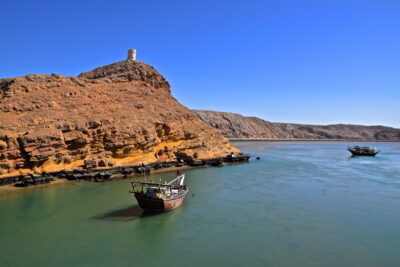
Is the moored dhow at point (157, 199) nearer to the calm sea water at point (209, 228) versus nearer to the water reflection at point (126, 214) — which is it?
the water reflection at point (126, 214)

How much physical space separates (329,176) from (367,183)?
4.79m

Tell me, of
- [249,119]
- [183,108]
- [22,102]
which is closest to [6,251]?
[22,102]

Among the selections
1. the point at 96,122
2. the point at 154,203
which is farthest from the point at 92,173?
the point at 154,203

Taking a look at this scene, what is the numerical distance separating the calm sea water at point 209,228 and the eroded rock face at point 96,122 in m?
5.28

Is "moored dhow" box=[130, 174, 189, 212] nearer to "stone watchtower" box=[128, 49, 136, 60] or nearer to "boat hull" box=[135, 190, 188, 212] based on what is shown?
"boat hull" box=[135, 190, 188, 212]

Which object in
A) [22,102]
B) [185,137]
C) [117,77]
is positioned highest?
[117,77]

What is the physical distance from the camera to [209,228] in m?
15.4

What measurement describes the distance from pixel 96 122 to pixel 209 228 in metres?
22.2

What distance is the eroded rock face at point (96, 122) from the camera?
27438 mm

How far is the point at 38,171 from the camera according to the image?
2667 centimetres

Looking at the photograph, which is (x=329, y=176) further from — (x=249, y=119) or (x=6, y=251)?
(x=249, y=119)

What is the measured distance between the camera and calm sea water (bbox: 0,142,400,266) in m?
12.1

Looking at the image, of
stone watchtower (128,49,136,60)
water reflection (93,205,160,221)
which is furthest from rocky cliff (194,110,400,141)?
water reflection (93,205,160,221)

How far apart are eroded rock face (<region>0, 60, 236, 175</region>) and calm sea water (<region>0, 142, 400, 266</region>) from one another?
5278mm
